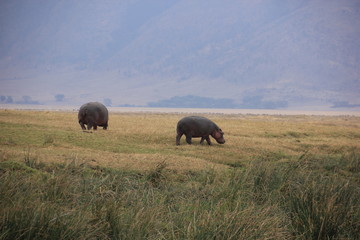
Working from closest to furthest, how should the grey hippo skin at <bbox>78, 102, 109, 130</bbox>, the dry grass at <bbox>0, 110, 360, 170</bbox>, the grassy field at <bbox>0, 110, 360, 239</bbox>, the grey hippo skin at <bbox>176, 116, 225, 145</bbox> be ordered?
the grassy field at <bbox>0, 110, 360, 239</bbox> < the dry grass at <bbox>0, 110, 360, 170</bbox> < the grey hippo skin at <bbox>176, 116, 225, 145</bbox> < the grey hippo skin at <bbox>78, 102, 109, 130</bbox>

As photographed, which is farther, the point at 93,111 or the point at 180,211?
the point at 93,111

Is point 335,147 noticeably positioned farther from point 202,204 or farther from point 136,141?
point 202,204

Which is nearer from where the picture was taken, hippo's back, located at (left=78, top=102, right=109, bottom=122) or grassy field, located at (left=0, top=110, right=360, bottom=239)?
grassy field, located at (left=0, top=110, right=360, bottom=239)

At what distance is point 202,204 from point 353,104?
20167 centimetres

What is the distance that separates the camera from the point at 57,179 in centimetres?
755

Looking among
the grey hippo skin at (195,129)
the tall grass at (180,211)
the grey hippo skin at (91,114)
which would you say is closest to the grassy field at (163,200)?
the tall grass at (180,211)

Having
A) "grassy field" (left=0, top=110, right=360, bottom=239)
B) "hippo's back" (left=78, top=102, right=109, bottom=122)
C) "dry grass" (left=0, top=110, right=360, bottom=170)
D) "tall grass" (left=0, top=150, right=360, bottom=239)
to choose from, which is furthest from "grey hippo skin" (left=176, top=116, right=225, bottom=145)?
"tall grass" (left=0, top=150, right=360, bottom=239)

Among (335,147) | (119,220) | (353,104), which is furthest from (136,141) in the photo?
(353,104)

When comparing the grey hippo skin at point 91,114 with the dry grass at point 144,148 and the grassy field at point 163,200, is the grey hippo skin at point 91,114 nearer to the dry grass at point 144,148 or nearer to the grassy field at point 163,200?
the dry grass at point 144,148

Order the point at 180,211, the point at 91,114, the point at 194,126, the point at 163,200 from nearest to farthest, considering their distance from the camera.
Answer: the point at 180,211 < the point at 163,200 < the point at 194,126 < the point at 91,114

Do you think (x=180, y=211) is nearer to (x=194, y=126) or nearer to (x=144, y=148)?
(x=144, y=148)

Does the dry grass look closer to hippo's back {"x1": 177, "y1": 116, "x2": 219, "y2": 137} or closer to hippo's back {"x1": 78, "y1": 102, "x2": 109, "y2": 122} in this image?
hippo's back {"x1": 177, "y1": 116, "x2": 219, "y2": 137}

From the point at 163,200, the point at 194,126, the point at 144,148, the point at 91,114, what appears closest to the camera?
the point at 163,200

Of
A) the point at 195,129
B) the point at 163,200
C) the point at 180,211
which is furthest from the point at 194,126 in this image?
the point at 180,211
